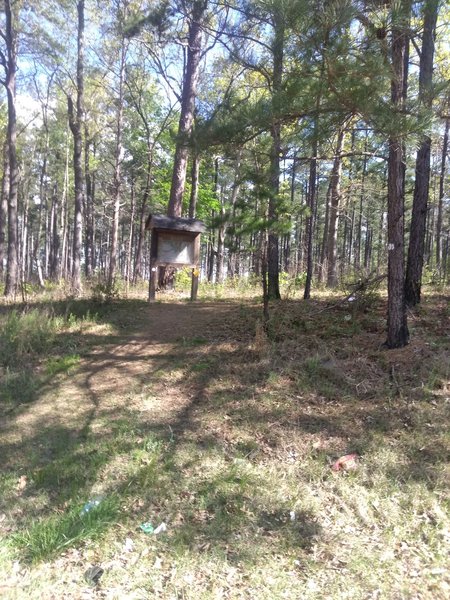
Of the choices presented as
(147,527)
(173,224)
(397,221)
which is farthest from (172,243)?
(147,527)

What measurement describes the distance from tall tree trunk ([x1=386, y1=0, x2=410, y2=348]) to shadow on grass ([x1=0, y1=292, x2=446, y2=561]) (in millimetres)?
767

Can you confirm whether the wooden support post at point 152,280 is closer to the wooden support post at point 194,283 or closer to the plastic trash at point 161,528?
the wooden support post at point 194,283

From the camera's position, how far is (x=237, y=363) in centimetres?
598

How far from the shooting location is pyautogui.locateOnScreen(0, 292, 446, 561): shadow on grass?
10.8 feet

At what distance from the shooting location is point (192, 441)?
4.35 meters

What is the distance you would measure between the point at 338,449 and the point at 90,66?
60.6 feet

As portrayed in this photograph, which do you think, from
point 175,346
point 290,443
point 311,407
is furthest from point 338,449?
point 175,346

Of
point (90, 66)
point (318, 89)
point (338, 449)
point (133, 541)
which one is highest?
point (90, 66)

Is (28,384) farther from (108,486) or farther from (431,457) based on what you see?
(431,457)

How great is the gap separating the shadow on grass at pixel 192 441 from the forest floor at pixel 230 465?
0.02 metres

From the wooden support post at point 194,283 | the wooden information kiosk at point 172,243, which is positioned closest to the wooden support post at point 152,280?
the wooden information kiosk at point 172,243

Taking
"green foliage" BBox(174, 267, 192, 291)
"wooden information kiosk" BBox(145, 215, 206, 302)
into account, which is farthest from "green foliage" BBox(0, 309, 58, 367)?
"green foliage" BBox(174, 267, 192, 291)

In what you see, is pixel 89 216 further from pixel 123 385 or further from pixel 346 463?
pixel 346 463

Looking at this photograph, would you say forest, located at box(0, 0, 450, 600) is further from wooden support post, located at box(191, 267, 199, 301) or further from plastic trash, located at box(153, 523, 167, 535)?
wooden support post, located at box(191, 267, 199, 301)
